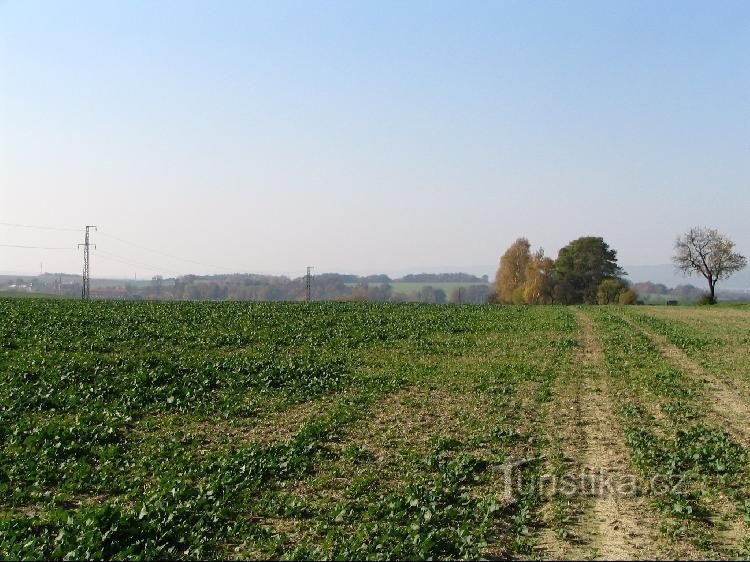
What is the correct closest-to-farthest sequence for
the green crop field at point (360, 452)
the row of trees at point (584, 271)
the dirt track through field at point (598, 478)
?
the dirt track through field at point (598, 478)
the green crop field at point (360, 452)
the row of trees at point (584, 271)

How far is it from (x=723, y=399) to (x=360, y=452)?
11.7m

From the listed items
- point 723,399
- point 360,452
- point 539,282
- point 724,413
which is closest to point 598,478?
point 360,452

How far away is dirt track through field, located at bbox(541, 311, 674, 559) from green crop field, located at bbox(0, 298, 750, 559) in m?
0.04

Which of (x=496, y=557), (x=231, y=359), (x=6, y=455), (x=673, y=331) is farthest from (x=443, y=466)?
(x=673, y=331)

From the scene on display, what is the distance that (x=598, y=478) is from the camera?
1095 centimetres

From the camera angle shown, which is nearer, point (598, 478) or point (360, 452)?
point (598, 478)

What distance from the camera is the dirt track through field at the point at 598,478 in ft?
26.7

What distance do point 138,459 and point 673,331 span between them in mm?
35505

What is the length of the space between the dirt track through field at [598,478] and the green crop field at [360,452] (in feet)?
0.14

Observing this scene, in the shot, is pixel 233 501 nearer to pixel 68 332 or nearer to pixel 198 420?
pixel 198 420

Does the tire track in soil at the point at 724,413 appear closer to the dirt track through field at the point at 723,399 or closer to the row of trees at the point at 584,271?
the dirt track through field at the point at 723,399

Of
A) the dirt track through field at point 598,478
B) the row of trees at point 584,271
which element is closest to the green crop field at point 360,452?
the dirt track through field at point 598,478

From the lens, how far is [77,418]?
1466 centimetres

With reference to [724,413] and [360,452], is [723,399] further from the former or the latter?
[360,452]
